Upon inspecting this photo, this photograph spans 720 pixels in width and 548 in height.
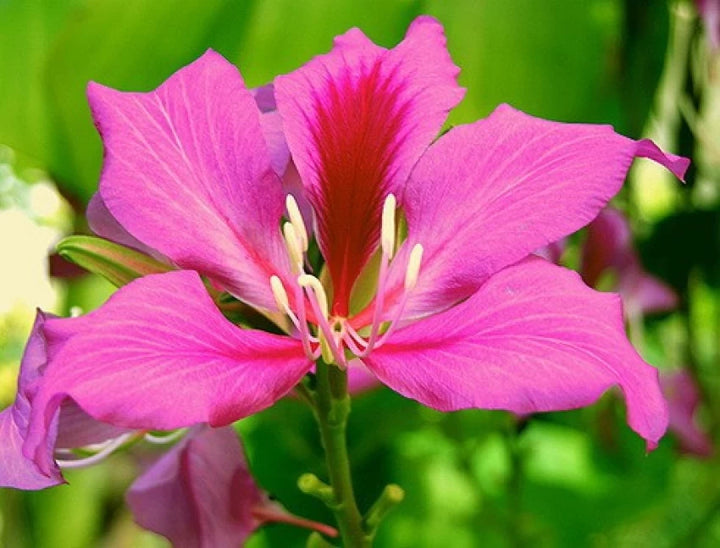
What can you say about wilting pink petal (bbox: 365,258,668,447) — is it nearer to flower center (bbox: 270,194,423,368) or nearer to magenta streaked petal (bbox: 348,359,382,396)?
flower center (bbox: 270,194,423,368)

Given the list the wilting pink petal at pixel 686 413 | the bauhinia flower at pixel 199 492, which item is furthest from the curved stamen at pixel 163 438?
the wilting pink petal at pixel 686 413

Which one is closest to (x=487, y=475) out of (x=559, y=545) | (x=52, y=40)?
(x=559, y=545)

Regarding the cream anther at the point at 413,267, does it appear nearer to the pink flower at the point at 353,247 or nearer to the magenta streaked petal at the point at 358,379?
the pink flower at the point at 353,247

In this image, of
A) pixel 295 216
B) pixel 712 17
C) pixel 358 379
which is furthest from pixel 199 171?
pixel 712 17

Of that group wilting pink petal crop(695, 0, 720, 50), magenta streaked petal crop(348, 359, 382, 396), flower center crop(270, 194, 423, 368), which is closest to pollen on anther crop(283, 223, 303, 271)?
flower center crop(270, 194, 423, 368)

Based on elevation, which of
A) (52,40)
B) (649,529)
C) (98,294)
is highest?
(52,40)

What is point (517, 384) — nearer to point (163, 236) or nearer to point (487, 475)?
point (163, 236)
